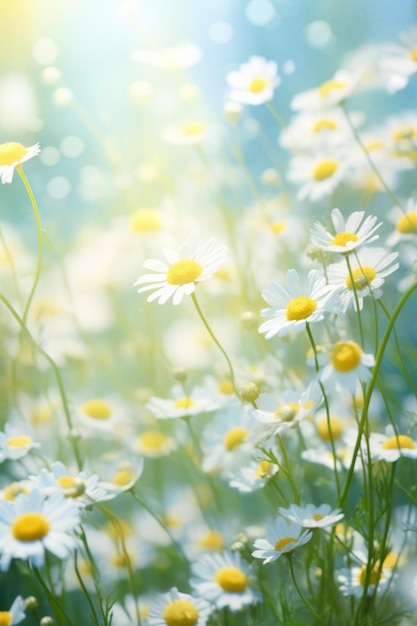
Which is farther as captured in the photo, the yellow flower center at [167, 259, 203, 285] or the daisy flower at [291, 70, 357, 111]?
the daisy flower at [291, 70, 357, 111]

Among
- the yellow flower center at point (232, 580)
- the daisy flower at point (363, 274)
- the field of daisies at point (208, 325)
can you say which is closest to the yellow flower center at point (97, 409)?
the field of daisies at point (208, 325)

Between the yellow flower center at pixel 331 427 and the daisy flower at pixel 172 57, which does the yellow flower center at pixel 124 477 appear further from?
the daisy flower at pixel 172 57

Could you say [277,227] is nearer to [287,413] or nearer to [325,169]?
[325,169]

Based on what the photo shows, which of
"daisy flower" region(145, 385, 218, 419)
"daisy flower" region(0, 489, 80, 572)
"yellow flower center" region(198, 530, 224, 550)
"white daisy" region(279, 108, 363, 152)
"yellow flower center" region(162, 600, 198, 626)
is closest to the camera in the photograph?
"daisy flower" region(0, 489, 80, 572)

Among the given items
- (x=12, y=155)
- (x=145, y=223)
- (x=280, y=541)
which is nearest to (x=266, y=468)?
(x=280, y=541)

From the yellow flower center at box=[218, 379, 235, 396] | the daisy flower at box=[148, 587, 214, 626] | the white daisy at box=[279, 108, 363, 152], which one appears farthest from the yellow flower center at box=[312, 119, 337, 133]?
the daisy flower at box=[148, 587, 214, 626]

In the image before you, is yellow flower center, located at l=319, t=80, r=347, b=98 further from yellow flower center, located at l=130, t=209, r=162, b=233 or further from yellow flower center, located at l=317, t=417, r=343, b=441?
yellow flower center, located at l=317, t=417, r=343, b=441

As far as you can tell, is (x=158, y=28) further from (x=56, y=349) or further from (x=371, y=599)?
(x=371, y=599)
